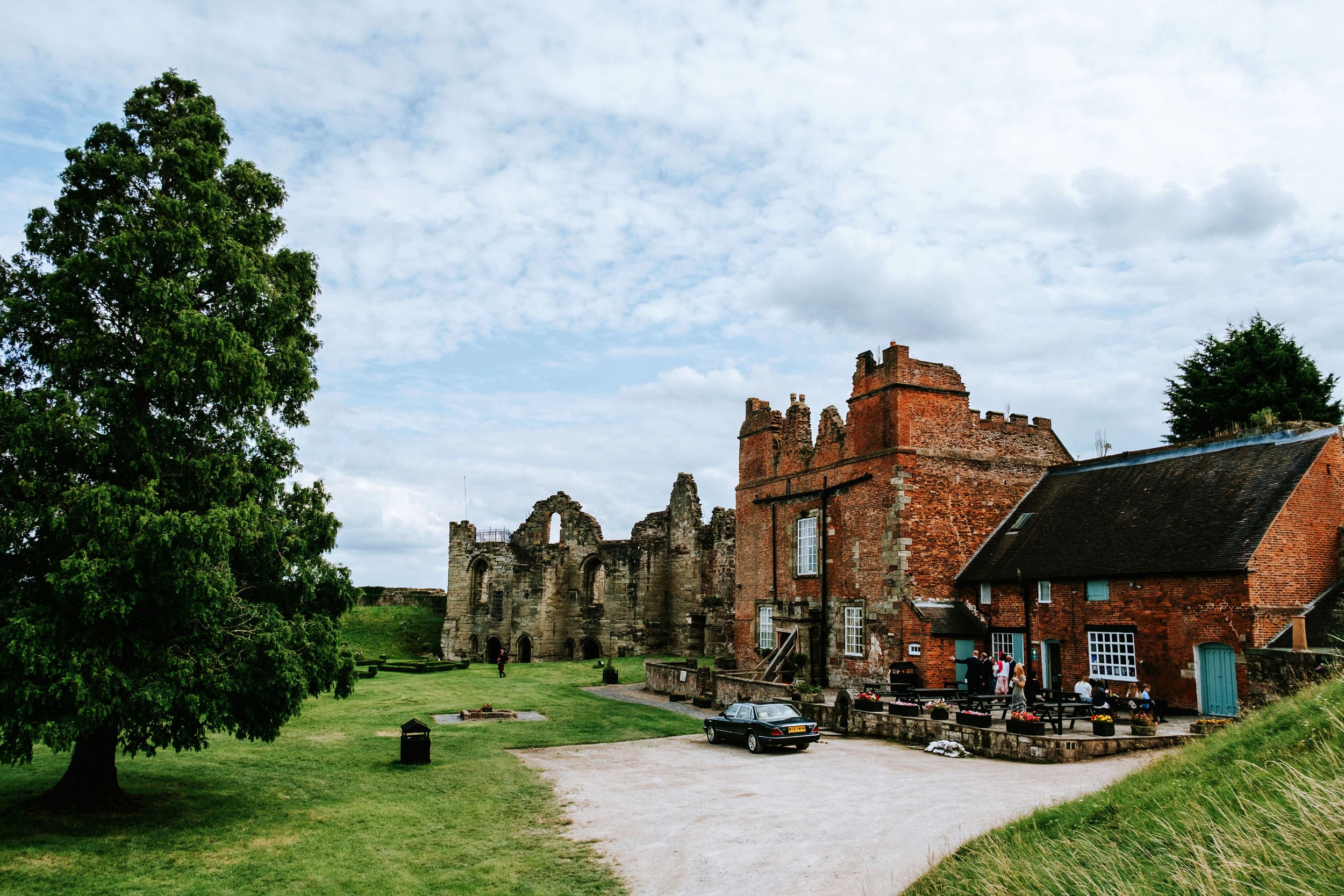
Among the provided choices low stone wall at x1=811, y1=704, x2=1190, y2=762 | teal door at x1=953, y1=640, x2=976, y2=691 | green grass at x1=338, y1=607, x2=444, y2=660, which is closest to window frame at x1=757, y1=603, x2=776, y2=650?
teal door at x1=953, y1=640, x2=976, y2=691

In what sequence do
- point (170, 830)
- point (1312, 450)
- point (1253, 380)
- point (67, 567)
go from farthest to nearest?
point (1253, 380), point (1312, 450), point (170, 830), point (67, 567)

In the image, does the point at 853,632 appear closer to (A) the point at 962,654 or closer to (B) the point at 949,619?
(B) the point at 949,619

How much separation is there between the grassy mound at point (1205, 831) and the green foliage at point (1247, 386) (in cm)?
2695

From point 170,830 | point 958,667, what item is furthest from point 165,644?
point 958,667

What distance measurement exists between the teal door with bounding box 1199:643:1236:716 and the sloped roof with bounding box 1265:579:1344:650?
3.86 ft

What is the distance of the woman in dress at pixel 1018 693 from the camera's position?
22.1m

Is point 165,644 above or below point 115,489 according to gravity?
below

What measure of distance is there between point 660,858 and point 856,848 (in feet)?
9.61

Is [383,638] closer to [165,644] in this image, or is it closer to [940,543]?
[940,543]

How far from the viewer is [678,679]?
35.4 m

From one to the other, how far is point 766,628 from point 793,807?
847 inches

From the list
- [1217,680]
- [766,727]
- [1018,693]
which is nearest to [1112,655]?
[1217,680]

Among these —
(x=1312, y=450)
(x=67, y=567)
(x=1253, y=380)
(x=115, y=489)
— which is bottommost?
(x=67, y=567)

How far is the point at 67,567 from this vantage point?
38.8 feet
